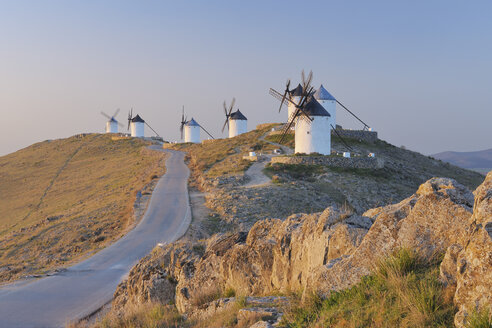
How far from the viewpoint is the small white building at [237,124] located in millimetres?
85500

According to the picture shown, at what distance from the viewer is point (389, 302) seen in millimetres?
5594

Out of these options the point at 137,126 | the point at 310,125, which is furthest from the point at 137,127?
the point at 310,125

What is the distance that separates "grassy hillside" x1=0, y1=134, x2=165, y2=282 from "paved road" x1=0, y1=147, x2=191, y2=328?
1.71 meters

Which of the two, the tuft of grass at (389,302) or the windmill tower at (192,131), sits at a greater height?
the windmill tower at (192,131)

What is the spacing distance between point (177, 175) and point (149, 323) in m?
39.4

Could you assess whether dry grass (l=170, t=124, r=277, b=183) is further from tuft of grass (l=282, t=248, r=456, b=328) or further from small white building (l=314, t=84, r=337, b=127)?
tuft of grass (l=282, t=248, r=456, b=328)

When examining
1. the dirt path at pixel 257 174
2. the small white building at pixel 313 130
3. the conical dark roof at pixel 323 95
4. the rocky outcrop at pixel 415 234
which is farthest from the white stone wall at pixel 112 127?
the rocky outcrop at pixel 415 234

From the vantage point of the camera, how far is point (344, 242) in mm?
7574

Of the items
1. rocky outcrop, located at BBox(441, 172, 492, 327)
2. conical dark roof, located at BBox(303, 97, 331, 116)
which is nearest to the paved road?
rocky outcrop, located at BBox(441, 172, 492, 327)

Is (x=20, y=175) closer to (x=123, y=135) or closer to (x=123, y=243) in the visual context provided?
(x=123, y=135)

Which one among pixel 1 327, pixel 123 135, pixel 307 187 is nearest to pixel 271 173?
pixel 307 187

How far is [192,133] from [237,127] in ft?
50.0

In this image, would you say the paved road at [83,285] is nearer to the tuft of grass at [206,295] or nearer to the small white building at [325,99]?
the tuft of grass at [206,295]

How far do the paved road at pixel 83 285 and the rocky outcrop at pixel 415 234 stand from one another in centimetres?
937
